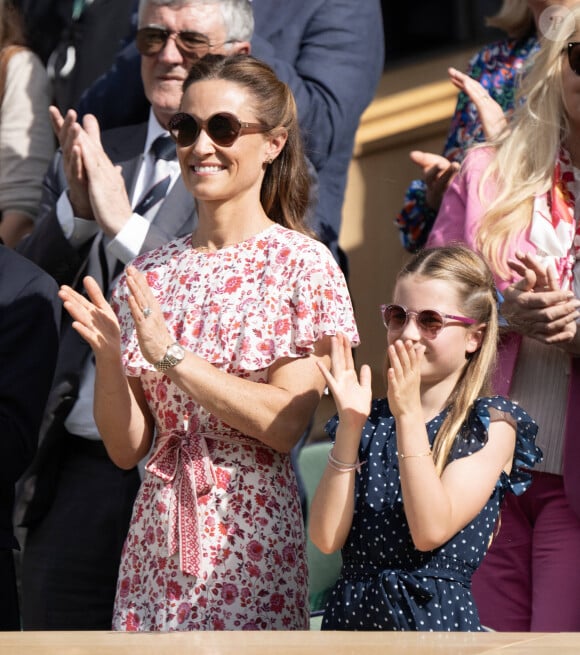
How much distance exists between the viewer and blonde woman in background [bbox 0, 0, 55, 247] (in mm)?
4629

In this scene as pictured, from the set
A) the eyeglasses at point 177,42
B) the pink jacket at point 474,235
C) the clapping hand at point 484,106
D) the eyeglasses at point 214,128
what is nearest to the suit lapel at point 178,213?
the eyeglasses at point 177,42

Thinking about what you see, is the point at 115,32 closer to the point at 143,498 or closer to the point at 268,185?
the point at 268,185

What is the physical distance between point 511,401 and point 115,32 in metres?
2.38

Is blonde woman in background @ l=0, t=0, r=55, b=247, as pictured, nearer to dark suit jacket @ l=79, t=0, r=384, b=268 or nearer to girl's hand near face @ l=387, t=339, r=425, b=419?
dark suit jacket @ l=79, t=0, r=384, b=268

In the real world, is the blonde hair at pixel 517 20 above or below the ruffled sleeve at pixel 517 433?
above

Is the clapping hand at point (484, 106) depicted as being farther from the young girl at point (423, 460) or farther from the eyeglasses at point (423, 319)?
the eyeglasses at point (423, 319)

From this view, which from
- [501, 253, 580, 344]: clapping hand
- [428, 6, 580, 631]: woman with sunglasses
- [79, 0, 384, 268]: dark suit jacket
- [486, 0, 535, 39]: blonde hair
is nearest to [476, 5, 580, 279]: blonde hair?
[428, 6, 580, 631]: woman with sunglasses

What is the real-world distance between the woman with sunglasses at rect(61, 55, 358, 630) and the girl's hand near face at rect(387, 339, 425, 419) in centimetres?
25

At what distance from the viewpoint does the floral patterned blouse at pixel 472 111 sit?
4.07 metres

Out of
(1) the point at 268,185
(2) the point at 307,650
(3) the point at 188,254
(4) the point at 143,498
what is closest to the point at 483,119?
(1) the point at 268,185

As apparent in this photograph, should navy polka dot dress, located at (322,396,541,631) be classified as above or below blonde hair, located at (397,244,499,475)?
below

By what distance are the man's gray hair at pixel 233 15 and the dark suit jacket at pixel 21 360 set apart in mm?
938

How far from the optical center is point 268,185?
11.1ft

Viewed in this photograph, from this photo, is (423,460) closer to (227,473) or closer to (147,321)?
(227,473)
